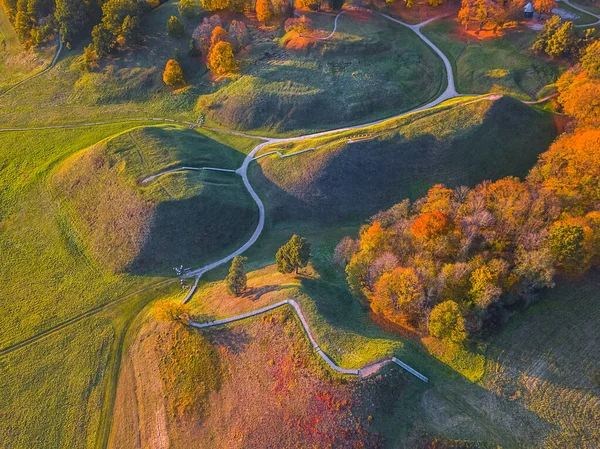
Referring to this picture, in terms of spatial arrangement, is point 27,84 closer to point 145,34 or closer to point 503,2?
point 145,34

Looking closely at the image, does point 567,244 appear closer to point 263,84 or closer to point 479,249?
point 479,249

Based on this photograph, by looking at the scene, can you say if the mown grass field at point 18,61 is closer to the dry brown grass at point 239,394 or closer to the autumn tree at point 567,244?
the dry brown grass at point 239,394

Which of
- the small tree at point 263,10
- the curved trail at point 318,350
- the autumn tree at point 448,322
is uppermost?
the small tree at point 263,10

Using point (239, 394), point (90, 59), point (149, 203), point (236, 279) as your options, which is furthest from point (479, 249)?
point (90, 59)

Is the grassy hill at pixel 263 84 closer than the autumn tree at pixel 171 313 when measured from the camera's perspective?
No

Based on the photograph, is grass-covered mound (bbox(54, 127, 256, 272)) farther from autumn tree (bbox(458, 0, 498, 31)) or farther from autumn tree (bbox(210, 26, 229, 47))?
autumn tree (bbox(458, 0, 498, 31))

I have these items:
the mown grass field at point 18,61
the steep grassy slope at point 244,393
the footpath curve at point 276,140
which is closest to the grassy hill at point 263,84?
the footpath curve at point 276,140

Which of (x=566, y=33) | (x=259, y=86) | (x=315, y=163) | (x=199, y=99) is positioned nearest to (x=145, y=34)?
(x=199, y=99)

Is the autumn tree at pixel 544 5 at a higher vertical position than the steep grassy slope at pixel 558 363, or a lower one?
higher
